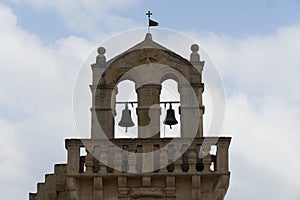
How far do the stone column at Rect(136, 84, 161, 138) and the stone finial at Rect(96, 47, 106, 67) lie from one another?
115 centimetres

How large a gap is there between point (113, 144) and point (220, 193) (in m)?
2.92

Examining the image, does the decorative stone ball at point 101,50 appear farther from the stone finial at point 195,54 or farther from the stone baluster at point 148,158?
the stone baluster at point 148,158

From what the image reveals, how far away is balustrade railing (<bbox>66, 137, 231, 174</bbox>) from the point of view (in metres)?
23.3

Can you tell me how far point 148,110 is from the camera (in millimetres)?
24328

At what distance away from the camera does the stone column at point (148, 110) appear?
2414 cm

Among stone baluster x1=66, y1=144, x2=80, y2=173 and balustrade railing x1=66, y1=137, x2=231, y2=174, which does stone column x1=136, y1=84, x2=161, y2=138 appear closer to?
balustrade railing x1=66, y1=137, x2=231, y2=174

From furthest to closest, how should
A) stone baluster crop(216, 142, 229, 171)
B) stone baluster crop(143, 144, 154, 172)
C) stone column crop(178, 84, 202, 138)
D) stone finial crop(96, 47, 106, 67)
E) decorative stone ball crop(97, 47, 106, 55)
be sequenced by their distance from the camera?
decorative stone ball crop(97, 47, 106, 55) → stone finial crop(96, 47, 106, 67) → stone column crop(178, 84, 202, 138) → stone baluster crop(143, 144, 154, 172) → stone baluster crop(216, 142, 229, 171)

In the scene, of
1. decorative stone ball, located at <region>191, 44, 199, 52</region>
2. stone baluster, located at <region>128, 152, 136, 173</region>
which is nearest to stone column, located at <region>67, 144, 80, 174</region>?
stone baluster, located at <region>128, 152, 136, 173</region>

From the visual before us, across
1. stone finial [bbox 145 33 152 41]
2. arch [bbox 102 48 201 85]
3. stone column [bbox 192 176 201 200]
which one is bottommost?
stone column [bbox 192 176 201 200]

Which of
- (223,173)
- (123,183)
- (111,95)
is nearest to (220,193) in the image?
(223,173)

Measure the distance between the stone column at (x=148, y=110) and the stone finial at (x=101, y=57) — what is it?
1.15m

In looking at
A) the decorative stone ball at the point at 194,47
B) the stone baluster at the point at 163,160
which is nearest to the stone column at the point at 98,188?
the stone baluster at the point at 163,160

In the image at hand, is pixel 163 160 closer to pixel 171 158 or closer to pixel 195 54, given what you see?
pixel 171 158

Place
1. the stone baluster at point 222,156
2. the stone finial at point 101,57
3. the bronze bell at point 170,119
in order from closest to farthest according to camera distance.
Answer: the stone baluster at point 222,156
the bronze bell at point 170,119
the stone finial at point 101,57
